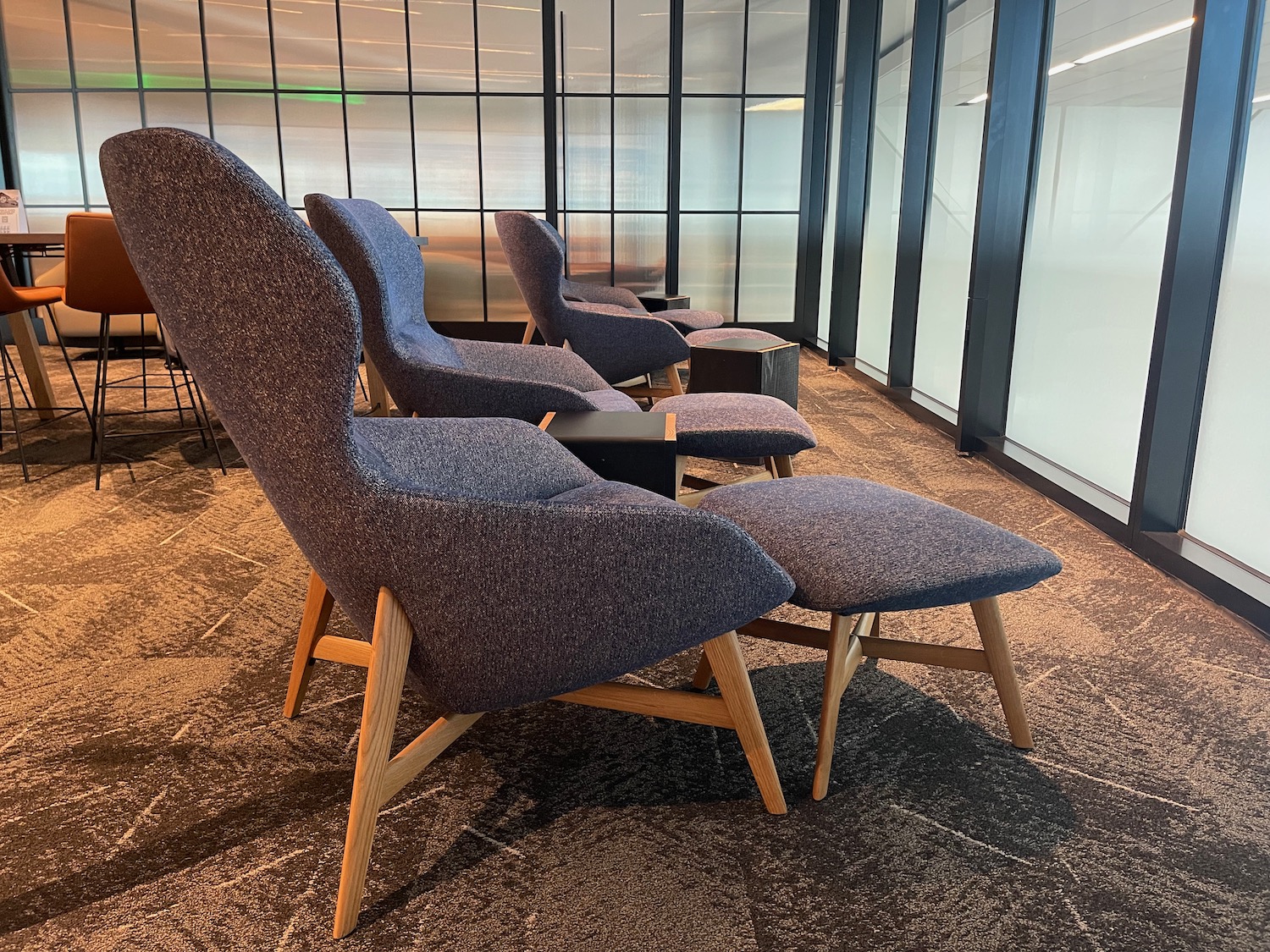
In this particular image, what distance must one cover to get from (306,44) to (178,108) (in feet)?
3.38

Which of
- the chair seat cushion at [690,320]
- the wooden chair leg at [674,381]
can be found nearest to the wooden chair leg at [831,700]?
the wooden chair leg at [674,381]

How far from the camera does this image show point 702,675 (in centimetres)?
183

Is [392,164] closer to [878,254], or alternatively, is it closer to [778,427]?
[878,254]

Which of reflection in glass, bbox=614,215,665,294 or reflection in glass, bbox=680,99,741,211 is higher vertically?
reflection in glass, bbox=680,99,741,211

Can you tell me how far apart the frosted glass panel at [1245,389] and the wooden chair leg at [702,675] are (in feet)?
4.96

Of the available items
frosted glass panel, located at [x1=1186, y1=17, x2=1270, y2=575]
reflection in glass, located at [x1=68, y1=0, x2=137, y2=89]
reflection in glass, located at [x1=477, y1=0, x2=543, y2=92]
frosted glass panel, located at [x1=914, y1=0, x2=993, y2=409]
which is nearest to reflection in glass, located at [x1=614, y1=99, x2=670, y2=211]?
reflection in glass, located at [x1=477, y1=0, x2=543, y2=92]

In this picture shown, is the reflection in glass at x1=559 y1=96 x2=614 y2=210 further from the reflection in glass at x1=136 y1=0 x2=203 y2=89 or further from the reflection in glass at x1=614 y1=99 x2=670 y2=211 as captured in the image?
the reflection in glass at x1=136 y1=0 x2=203 y2=89

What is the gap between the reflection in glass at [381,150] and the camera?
6855 millimetres

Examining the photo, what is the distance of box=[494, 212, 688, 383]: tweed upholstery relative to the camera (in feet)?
12.8

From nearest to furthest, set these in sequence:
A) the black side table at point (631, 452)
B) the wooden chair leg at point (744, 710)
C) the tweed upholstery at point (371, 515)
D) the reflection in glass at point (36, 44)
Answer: the tweed upholstery at point (371, 515) < the wooden chair leg at point (744, 710) < the black side table at point (631, 452) < the reflection in glass at point (36, 44)

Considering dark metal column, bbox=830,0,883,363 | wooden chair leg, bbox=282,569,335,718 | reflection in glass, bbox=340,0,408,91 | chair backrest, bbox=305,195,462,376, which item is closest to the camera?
wooden chair leg, bbox=282,569,335,718

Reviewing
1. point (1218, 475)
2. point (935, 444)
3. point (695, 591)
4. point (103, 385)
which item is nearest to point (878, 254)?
point (935, 444)

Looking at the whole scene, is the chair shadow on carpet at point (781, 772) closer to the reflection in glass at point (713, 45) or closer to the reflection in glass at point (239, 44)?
the reflection in glass at point (713, 45)

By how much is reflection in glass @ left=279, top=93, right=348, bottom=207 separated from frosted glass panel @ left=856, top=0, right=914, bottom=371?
376 centimetres
